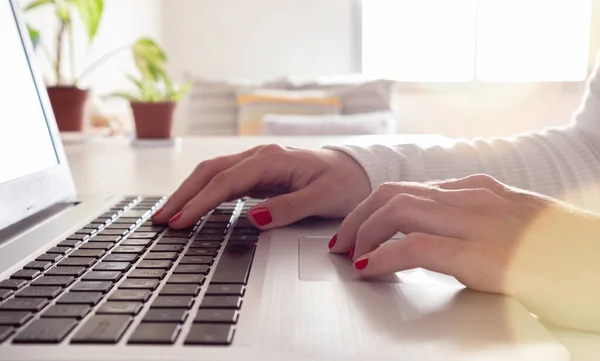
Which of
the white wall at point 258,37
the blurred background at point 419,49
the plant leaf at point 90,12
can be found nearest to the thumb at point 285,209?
the plant leaf at point 90,12

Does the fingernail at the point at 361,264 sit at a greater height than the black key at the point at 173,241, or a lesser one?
greater

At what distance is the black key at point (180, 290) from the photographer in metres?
0.35

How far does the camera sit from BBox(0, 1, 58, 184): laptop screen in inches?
24.0

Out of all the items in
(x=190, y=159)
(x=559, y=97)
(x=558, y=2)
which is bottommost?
(x=559, y=97)

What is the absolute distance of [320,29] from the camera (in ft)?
12.2

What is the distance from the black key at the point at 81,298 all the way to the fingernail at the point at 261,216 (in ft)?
0.76

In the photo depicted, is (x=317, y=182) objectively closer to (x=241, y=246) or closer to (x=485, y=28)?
(x=241, y=246)

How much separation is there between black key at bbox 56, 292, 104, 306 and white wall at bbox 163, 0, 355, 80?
3.50 metres

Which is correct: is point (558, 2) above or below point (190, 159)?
above

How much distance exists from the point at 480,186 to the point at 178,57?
3545 millimetres

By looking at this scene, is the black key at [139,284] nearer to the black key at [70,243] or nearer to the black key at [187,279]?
the black key at [187,279]

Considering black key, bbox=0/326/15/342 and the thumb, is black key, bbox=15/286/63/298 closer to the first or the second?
black key, bbox=0/326/15/342

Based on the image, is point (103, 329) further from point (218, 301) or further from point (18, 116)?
point (18, 116)

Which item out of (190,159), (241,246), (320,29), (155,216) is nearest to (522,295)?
(241,246)
